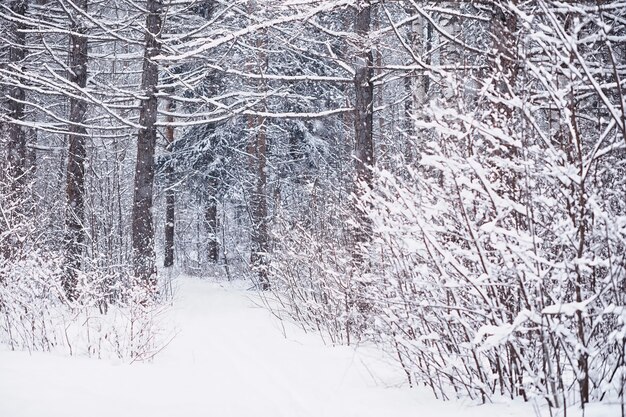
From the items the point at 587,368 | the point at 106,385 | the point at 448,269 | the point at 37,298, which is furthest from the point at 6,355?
the point at 587,368

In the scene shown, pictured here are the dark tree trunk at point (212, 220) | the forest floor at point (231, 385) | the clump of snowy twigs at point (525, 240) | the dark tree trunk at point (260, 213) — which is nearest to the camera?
the clump of snowy twigs at point (525, 240)

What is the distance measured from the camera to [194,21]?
1460 centimetres

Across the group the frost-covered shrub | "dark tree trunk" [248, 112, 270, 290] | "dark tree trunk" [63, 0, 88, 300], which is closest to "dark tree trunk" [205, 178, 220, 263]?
"dark tree trunk" [248, 112, 270, 290]

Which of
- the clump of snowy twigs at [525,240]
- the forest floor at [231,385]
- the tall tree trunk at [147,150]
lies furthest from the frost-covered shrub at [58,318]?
the clump of snowy twigs at [525,240]

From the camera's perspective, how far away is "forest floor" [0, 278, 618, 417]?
3.81 m

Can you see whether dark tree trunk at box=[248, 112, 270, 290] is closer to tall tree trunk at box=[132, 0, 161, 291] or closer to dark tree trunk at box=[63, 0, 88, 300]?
tall tree trunk at box=[132, 0, 161, 291]

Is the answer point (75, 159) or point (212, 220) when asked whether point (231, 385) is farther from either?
point (212, 220)

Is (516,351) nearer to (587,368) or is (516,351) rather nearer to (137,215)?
(587,368)

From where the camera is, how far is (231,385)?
487 centimetres

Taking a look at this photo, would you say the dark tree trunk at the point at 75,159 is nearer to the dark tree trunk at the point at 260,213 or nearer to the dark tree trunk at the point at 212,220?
the dark tree trunk at the point at 260,213

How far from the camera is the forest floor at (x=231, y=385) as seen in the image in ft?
12.5

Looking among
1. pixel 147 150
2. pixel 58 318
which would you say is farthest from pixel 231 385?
pixel 147 150

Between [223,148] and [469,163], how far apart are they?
14.5 metres

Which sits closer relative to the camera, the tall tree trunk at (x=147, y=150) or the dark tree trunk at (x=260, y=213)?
the tall tree trunk at (x=147, y=150)
